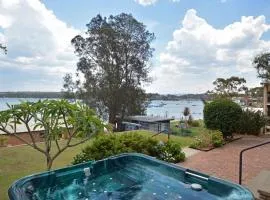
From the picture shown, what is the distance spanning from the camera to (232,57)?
18078 mm

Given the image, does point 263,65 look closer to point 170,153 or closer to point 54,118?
point 170,153

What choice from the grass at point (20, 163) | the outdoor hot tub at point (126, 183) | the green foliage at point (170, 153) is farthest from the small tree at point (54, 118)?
the green foliage at point (170, 153)

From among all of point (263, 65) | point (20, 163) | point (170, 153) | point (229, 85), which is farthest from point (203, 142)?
point (229, 85)

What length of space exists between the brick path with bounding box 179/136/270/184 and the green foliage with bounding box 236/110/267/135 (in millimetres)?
3203

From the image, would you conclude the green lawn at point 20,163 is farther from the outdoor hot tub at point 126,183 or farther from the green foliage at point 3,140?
the outdoor hot tub at point 126,183

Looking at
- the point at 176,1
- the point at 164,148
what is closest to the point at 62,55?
the point at 176,1

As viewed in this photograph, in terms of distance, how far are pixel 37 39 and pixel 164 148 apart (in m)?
7.48

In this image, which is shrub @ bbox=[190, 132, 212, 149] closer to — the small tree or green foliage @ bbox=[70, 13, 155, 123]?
the small tree

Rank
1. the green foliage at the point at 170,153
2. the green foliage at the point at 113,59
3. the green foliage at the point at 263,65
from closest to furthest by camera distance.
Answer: the green foliage at the point at 170,153
the green foliage at the point at 263,65
the green foliage at the point at 113,59

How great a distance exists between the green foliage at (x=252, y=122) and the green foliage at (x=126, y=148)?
6.74 metres

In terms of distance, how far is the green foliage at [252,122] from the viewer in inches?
575

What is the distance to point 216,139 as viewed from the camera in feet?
39.0

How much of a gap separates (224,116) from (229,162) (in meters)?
4.29

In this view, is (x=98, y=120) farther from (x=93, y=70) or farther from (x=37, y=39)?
(x=93, y=70)
